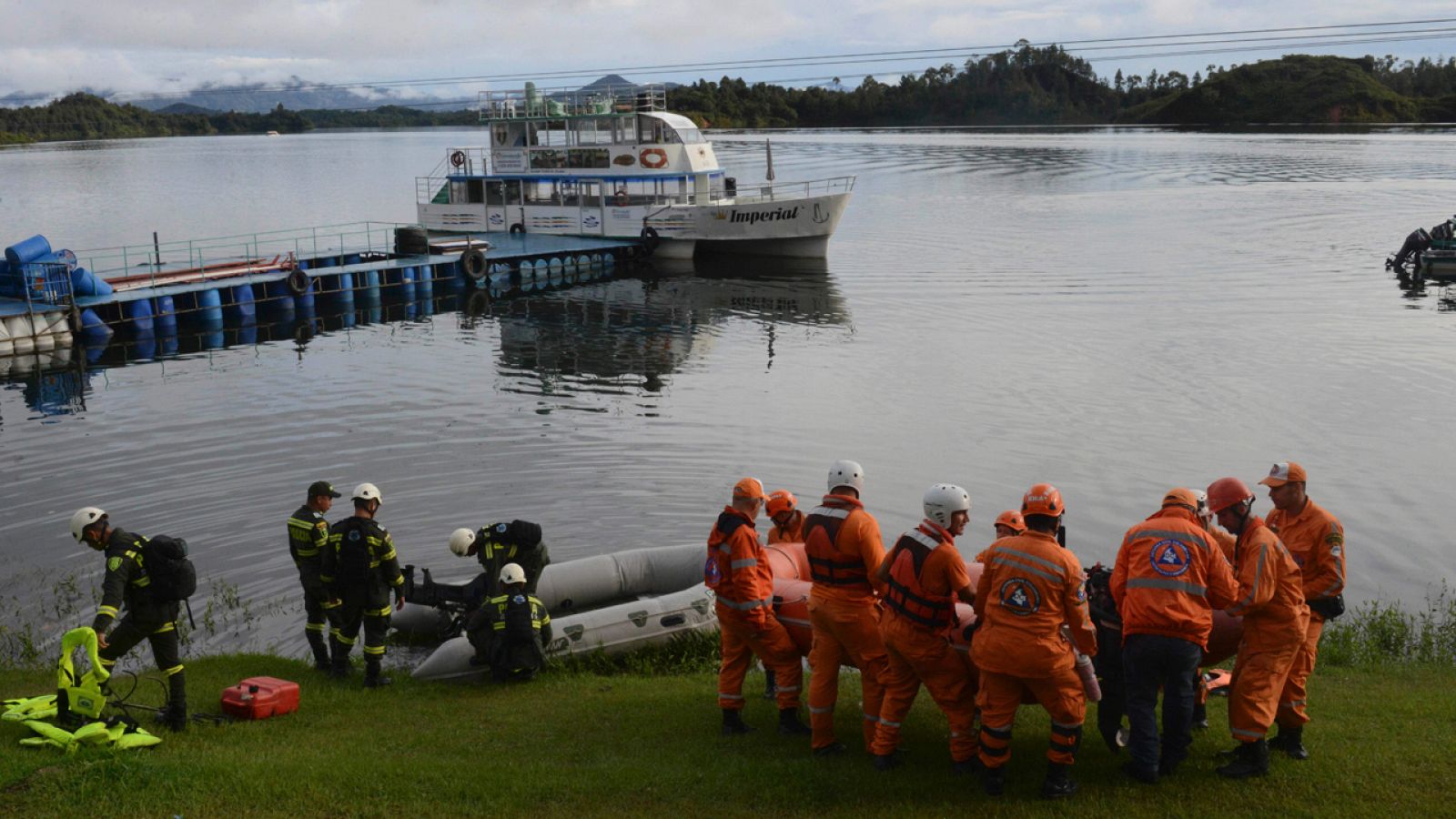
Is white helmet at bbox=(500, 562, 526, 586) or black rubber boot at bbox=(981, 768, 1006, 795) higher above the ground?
white helmet at bbox=(500, 562, 526, 586)

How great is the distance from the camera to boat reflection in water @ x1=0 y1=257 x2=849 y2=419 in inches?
1067

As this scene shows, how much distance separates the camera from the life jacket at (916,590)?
7.12m

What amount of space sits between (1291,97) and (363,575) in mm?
136967

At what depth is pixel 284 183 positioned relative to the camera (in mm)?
101312

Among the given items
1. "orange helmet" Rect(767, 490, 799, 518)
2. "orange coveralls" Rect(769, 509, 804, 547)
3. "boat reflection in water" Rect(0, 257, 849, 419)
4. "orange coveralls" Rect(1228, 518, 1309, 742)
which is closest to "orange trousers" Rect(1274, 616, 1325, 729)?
"orange coveralls" Rect(1228, 518, 1309, 742)

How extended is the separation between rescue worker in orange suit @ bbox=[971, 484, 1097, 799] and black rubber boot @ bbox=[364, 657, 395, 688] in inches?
209

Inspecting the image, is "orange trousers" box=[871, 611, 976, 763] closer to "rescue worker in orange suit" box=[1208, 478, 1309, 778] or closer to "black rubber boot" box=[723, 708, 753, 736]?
"black rubber boot" box=[723, 708, 753, 736]

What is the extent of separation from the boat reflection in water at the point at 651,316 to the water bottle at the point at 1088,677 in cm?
1850

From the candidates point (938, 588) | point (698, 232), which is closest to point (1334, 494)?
point (938, 588)

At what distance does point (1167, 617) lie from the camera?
6.83m

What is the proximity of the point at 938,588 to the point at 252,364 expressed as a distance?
25.2 metres

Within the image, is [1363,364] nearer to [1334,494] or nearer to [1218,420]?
[1218,420]

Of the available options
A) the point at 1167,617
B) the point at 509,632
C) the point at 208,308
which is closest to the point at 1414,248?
the point at 208,308

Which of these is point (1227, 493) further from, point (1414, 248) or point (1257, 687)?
point (1414, 248)
